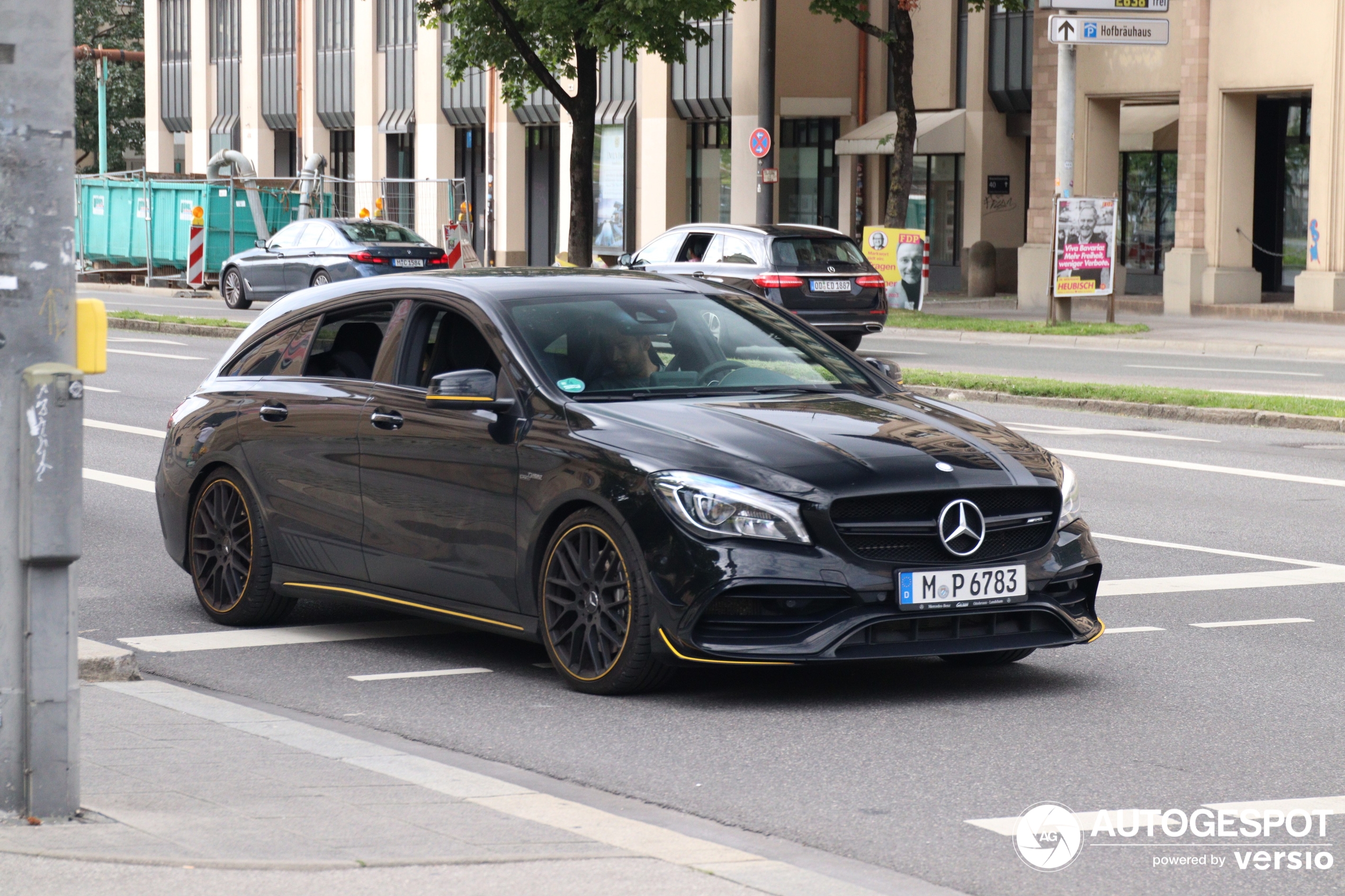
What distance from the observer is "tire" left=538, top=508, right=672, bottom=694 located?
678cm

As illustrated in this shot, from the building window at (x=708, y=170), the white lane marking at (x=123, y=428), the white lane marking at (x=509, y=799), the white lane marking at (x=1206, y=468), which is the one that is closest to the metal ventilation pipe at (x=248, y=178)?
the building window at (x=708, y=170)

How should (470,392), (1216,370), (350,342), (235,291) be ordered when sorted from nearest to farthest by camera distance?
(470,392) < (350,342) < (1216,370) < (235,291)

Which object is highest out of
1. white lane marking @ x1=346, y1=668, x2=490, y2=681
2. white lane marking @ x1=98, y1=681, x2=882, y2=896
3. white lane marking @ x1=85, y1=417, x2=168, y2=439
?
white lane marking @ x1=85, y1=417, x2=168, y2=439

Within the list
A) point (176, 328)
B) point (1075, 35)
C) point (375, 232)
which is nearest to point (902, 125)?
point (1075, 35)

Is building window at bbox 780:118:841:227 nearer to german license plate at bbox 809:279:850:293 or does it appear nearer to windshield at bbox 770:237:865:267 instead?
windshield at bbox 770:237:865:267

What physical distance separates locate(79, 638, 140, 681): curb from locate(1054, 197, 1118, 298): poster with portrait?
2312cm

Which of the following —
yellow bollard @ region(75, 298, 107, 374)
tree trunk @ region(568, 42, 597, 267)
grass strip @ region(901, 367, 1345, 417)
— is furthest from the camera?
tree trunk @ region(568, 42, 597, 267)

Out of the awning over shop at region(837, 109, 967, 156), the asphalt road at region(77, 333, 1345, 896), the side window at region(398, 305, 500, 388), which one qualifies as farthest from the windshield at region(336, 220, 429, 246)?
the side window at region(398, 305, 500, 388)

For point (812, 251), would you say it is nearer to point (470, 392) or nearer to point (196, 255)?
point (470, 392)

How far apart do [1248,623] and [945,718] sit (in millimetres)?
2268

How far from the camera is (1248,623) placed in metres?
8.45

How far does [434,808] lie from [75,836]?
→ 3.08ft

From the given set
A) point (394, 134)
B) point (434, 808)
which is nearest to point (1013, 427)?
point (434, 808)

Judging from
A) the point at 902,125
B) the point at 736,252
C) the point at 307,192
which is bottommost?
the point at 736,252
